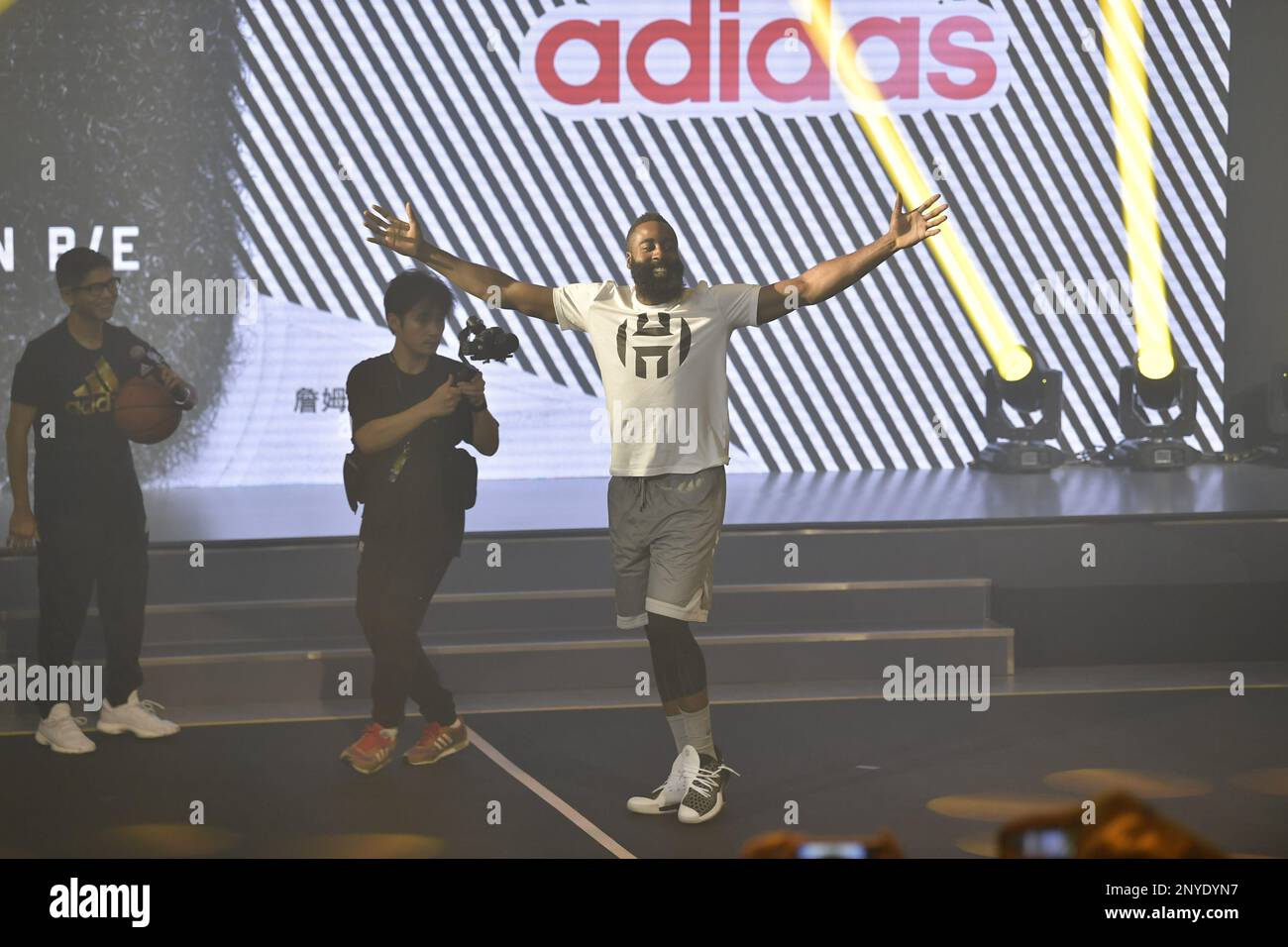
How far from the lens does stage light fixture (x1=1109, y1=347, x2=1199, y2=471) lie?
353 inches

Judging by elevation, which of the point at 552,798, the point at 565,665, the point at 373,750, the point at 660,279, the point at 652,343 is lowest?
the point at 552,798

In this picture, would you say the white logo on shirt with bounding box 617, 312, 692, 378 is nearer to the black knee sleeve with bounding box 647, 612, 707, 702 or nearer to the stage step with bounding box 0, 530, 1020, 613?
the black knee sleeve with bounding box 647, 612, 707, 702

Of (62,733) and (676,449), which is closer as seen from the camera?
(676,449)

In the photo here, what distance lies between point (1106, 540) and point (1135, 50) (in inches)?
179

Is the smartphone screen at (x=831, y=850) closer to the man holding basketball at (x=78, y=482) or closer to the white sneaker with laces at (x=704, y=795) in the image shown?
the white sneaker with laces at (x=704, y=795)

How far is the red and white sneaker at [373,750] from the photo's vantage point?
187 inches

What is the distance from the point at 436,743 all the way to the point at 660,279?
1717 millimetres

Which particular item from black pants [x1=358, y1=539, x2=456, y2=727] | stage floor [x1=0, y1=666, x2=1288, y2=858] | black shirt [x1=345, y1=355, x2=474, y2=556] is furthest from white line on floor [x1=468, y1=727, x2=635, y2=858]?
black shirt [x1=345, y1=355, x2=474, y2=556]

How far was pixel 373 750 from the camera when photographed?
188 inches

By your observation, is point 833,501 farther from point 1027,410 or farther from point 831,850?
point 831,850

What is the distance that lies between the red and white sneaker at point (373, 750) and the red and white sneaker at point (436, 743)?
0.08 metres

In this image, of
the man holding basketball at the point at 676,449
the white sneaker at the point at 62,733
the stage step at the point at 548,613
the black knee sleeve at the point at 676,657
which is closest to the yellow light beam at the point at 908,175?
the stage step at the point at 548,613

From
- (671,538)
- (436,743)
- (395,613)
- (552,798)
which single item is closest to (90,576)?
(395,613)
